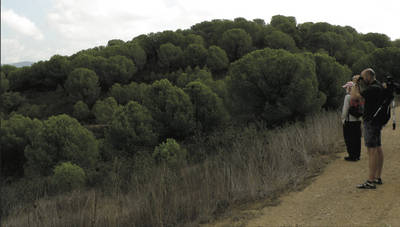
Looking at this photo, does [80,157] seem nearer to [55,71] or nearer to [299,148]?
[299,148]

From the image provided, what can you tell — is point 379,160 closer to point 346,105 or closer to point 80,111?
point 346,105

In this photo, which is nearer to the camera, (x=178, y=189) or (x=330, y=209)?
(x=330, y=209)

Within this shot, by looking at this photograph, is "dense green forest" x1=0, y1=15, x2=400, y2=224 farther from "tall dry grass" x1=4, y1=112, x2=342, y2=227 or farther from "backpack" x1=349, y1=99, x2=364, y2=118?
"backpack" x1=349, y1=99, x2=364, y2=118

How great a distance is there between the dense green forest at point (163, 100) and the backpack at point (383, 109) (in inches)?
154

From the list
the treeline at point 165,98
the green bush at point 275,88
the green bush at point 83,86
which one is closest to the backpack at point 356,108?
the treeline at point 165,98

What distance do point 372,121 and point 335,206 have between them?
4.71 feet

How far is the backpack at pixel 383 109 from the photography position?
5051 mm

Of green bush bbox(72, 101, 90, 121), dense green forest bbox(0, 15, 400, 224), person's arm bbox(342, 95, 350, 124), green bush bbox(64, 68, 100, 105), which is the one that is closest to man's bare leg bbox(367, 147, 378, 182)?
person's arm bbox(342, 95, 350, 124)

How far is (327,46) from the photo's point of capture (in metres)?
60.2

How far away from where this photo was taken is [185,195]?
16.9 feet

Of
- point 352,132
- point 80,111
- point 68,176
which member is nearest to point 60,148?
point 68,176

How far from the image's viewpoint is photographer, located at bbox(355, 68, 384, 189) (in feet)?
16.7

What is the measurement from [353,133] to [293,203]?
2.80 m

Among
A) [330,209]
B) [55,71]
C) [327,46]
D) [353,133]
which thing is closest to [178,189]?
[330,209]
